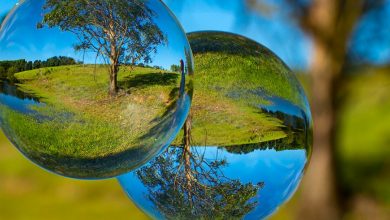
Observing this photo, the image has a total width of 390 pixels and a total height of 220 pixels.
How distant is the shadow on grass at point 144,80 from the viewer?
0.60 meters

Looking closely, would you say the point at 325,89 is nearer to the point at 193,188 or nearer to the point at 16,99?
the point at 193,188

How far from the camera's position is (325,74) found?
2896 millimetres

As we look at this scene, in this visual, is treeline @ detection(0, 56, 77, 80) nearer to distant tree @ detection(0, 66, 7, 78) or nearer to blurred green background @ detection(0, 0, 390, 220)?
distant tree @ detection(0, 66, 7, 78)

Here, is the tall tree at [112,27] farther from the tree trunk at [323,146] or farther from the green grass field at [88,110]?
the tree trunk at [323,146]

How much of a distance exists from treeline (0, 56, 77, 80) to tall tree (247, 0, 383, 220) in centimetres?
226

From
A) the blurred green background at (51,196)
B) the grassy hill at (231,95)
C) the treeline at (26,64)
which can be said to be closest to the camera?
the treeline at (26,64)

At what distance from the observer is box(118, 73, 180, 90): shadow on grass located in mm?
604

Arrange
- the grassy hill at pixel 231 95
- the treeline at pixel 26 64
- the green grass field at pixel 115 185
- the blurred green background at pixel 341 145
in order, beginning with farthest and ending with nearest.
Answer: the green grass field at pixel 115 185
the blurred green background at pixel 341 145
the grassy hill at pixel 231 95
the treeline at pixel 26 64

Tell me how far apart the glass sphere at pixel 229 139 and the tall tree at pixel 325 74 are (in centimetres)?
201

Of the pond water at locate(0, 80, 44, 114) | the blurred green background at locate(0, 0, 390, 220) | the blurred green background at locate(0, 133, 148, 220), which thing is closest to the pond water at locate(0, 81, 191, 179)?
the pond water at locate(0, 80, 44, 114)

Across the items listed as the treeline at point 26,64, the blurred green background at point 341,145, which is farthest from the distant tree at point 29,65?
the blurred green background at point 341,145

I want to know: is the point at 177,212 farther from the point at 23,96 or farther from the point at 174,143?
the point at 23,96

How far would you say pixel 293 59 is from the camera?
94.1 inches

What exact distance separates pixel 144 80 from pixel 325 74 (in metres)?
2.38
